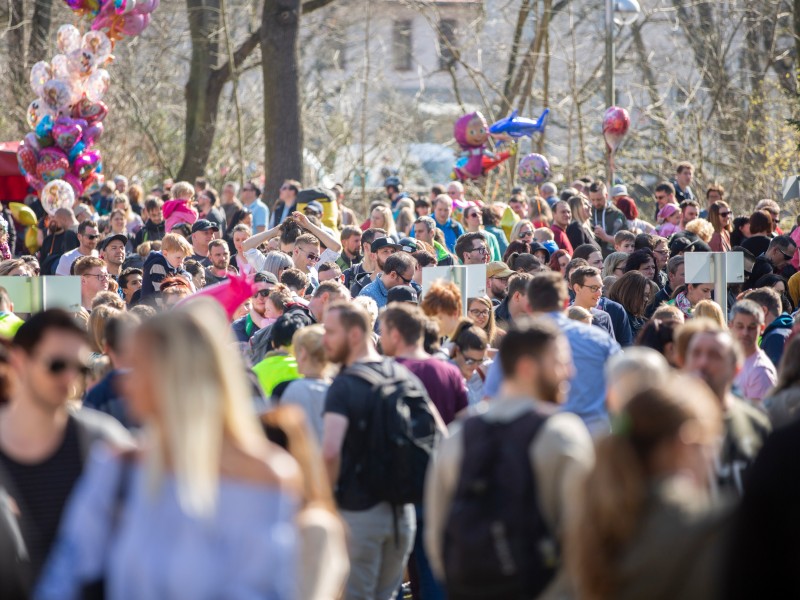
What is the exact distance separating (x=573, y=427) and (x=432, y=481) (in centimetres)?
54

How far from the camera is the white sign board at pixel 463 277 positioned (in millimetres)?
9445

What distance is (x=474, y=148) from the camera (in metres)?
21.2

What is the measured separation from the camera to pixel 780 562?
3752mm

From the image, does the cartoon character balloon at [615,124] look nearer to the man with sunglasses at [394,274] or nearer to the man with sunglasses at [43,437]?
the man with sunglasses at [394,274]

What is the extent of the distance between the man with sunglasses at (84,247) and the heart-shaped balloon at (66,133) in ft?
16.1

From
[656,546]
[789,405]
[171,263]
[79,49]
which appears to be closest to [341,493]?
[789,405]

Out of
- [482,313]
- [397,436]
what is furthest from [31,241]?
[397,436]

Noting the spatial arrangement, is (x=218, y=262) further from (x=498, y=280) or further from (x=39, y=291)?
(x=39, y=291)

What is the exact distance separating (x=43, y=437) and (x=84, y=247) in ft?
28.5

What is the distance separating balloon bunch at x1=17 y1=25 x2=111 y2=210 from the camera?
57.5 feet

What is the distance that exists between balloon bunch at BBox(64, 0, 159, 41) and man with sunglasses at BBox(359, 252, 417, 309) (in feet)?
30.2

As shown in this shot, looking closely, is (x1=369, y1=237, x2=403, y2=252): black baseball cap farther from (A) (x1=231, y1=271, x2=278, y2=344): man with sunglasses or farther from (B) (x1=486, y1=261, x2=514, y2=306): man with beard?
(A) (x1=231, y1=271, x2=278, y2=344): man with sunglasses

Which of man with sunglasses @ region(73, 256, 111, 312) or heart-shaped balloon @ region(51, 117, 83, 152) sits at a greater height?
heart-shaped balloon @ region(51, 117, 83, 152)

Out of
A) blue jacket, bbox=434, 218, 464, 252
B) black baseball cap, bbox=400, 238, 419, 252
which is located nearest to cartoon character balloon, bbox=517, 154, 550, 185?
blue jacket, bbox=434, 218, 464, 252
